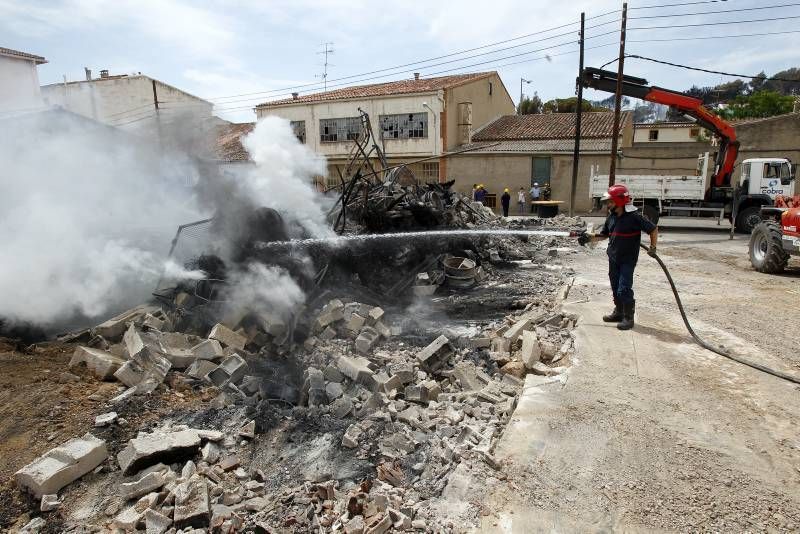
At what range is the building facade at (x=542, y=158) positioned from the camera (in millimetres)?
24406

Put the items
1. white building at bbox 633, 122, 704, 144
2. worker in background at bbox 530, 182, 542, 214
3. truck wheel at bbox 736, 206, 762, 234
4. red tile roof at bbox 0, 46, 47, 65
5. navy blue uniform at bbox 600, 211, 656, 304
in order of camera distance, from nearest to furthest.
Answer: navy blue uniform at bbox 600, 211, 656, 304 < red tile roof at bbox 0, 46, 47, 65 < truck wheel at bbox 736, 206, 762, 234 < worker in background at bbox 530, 182, 542, 214 < white building at bbox 633, 122, 704, 144

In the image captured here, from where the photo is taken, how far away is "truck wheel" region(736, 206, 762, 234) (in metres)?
15.8

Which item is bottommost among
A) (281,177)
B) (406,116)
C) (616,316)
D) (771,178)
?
(616,316)

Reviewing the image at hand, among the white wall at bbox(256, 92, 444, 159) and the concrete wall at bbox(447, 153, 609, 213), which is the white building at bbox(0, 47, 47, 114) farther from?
the concrete wall at bbox(447, 153, 609, 213)

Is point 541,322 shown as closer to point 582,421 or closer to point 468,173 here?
point 582,421

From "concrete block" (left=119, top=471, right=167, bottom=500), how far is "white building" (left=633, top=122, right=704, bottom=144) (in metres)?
37.3

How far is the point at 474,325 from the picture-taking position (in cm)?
705

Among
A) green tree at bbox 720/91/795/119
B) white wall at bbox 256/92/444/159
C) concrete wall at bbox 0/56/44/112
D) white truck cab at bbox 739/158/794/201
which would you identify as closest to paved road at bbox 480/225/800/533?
concrete wall at bbox 0/56/44/112

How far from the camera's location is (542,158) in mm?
25109

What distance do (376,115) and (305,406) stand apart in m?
25.9

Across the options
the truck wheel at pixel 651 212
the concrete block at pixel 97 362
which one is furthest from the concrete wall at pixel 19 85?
the truck wheel at pixel 651 212

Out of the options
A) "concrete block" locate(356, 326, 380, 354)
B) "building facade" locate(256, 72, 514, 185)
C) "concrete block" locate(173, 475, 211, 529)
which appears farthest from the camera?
"building facade" locate(256, 72, 514, 185)

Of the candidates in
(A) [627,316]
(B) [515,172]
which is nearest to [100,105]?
(A) [627,316]

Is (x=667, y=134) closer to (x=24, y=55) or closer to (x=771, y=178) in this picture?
(x=771, y=178)
